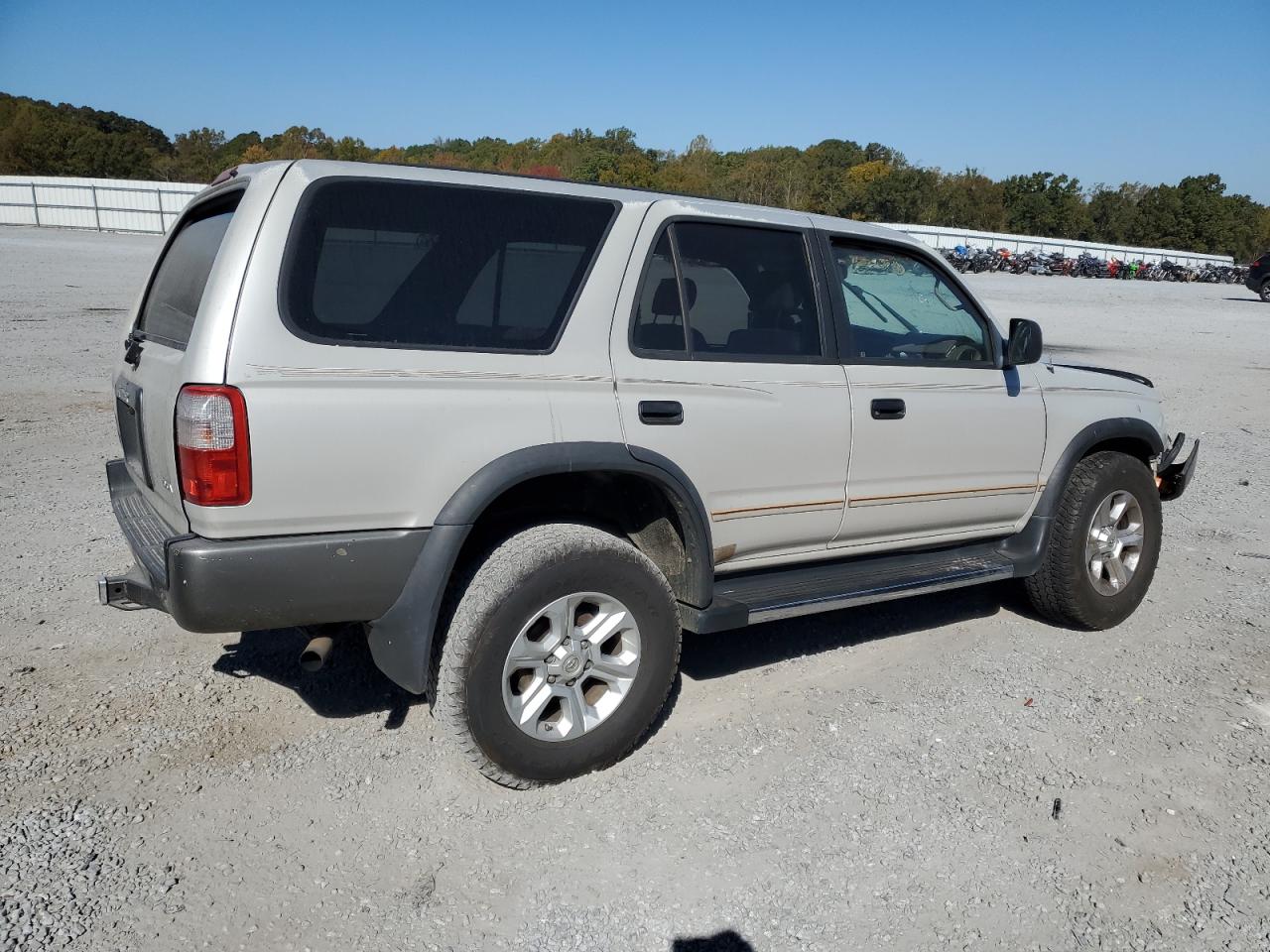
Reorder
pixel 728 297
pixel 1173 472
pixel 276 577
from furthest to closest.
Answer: pixel 1173 472
pixel 728 297
pixel 276 577

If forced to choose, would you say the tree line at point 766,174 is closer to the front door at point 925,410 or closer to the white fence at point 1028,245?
the white fence at point 1028,245

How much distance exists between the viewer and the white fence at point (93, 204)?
40.7 meters

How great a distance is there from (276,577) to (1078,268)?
165 feet

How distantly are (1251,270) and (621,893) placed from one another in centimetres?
3732

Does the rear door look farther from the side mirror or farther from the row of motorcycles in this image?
the row of motorcycles

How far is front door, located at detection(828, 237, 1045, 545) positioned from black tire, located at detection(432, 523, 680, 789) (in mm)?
1083

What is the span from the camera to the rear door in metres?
2.73

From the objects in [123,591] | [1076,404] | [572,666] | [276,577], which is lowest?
[572,666]

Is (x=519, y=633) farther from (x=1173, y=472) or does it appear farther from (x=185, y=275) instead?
(x=1173, y=472)

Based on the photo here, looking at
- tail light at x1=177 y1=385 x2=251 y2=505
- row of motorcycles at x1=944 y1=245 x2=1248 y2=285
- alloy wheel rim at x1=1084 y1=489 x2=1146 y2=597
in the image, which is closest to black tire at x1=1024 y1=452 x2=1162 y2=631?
alloy wheel rim at x1=1084 y1=489 x2=1146 y2=597

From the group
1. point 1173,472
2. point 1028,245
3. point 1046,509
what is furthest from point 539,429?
point 1028,245

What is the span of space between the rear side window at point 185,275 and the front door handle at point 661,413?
141cm

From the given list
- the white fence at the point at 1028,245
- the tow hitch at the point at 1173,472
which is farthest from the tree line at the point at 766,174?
the tow hitch at the point at 1173,472

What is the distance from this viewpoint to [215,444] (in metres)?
2.66
